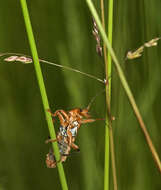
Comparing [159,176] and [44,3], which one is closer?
[159,176]

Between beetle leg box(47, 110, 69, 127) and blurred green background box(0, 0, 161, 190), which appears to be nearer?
beetle leg box(47, 110, 69, 127)

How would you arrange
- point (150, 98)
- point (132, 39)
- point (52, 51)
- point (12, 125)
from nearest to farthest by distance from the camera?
point (150, 98), point (132, 39), point (12, 125), point (52, 51)

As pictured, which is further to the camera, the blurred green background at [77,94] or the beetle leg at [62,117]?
the blurred green background at [77,94]

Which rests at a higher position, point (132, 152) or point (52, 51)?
point (52, 51)

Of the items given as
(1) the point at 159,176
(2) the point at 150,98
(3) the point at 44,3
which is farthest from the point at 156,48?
(3) the point at 44,3

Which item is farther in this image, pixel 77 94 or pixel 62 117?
pixel 77 94

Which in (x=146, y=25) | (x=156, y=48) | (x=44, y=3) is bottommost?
(x=156, y=48)

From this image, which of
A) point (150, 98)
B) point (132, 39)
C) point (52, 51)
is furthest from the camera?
point (52, 51)

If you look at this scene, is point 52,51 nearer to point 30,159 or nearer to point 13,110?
point 13,110
